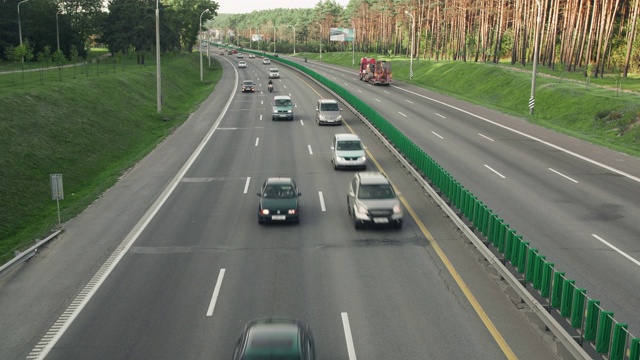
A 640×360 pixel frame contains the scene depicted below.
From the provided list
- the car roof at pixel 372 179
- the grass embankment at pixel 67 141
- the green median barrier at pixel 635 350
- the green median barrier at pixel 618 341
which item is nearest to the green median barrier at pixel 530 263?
the green median barrier at pixel 618 341

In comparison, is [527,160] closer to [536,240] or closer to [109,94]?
[536,240]

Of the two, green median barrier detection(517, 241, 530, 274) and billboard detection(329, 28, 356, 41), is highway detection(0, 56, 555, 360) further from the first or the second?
billboard detection(329, 28, 356, 41)

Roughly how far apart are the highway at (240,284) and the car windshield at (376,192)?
49.7 inches

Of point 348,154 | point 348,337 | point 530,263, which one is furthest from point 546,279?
point 348,154

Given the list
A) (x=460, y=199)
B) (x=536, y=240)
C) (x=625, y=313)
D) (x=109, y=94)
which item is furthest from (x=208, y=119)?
(x=625, y=313)

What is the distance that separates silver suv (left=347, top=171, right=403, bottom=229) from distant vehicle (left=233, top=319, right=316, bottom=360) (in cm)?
970

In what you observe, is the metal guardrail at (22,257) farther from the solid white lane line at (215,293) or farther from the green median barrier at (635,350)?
the green median barrier at (635,350)

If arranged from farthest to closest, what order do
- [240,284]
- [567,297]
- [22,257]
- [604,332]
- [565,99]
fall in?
[565,99], [22,257], [240,284], [567,297], [604,332]

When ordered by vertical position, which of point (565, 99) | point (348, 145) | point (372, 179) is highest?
point (565, 99)

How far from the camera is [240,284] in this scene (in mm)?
16359

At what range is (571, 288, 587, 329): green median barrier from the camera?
40.1 feet

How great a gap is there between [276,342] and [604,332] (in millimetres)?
6136

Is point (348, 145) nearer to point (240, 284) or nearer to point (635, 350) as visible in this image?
point (240, 284)

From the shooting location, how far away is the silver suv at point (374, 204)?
68.2 ft
